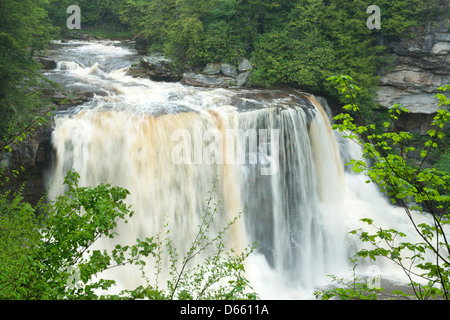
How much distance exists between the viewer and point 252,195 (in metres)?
11.3

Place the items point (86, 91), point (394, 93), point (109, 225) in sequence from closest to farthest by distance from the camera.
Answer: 1. point (109, 225)
2. point (86, 91)
3. point (394, 93)

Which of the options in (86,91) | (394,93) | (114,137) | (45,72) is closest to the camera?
(114,137)

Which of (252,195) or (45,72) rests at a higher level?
(45,72)

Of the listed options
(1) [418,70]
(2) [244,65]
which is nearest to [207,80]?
(2) [244,65]

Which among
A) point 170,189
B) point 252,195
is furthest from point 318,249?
point 170,189

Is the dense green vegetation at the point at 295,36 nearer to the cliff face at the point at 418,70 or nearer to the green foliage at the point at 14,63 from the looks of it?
the cliff face at the point at 418,70

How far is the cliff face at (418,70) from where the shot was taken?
15477 millimetres

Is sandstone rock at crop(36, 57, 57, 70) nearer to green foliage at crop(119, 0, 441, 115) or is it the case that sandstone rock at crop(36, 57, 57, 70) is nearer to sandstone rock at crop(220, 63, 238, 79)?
green foliage at crop(119, 0, 441, 115)

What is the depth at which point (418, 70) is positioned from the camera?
52.1 ft

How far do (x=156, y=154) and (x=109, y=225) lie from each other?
686cm

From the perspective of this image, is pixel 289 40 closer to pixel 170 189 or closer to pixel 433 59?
pixel 433 59

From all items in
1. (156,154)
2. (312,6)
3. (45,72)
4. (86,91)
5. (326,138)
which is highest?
(312,6)

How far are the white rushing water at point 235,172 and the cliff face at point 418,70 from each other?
5.10 m

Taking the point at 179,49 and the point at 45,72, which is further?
the point at 179,49
